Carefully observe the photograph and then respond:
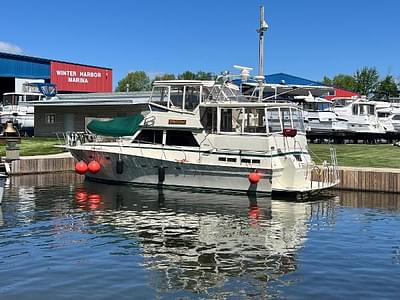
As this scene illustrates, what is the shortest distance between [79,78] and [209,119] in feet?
160

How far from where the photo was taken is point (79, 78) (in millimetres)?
69562

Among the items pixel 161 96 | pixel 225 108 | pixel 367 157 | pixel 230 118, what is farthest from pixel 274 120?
pixel 367 157

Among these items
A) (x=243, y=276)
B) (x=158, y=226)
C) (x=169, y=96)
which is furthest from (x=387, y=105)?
(x=243, y=276)

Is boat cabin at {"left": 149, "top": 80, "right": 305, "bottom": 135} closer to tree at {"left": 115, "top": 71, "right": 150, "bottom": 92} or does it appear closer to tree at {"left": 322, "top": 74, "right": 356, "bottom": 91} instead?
tree at {"left": 322, "top": 74, "right": 356, "bottom": 91}

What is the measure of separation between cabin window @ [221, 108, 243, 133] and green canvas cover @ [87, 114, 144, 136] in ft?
11.2

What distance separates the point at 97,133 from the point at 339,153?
1251cm

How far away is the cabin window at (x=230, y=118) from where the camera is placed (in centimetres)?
2308

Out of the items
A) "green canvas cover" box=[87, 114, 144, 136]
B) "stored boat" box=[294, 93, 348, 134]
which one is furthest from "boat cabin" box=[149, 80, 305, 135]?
"stored boat" box=[294, 93, 348, 134]

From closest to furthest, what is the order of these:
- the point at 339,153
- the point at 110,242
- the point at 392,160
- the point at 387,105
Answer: the point at 110,242
the point at 392,160
the point at 339,153
the point at 387,105

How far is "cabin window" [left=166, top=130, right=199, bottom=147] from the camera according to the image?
23375mm

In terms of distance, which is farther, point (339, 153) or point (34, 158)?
point (339, 153)

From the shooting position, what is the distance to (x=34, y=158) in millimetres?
28344

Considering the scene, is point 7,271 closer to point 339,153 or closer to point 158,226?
point 158,226

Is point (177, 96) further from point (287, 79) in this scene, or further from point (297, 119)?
point (287, 79)
